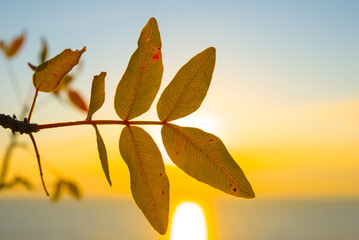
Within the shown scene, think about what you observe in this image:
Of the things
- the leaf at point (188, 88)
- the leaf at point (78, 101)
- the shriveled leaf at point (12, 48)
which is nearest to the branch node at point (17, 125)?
the leaf at point (188, 88)

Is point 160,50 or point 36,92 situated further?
point 36,92

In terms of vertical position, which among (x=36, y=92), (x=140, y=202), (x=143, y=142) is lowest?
(x=140, y=202)

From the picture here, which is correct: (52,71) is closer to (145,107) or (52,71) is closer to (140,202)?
(145,107)

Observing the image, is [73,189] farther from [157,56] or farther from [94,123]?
[157,56]

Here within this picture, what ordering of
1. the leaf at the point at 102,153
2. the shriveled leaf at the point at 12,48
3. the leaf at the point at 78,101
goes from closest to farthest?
1. the leaf at the point at 102,153
2. the leaf at the point at 78,101
3. the shriveled leaf at the point at 12,48

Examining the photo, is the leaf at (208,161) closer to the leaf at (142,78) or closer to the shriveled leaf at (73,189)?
the leaf at (142,78)

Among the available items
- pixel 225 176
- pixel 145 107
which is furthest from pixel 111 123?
pixel 225 176

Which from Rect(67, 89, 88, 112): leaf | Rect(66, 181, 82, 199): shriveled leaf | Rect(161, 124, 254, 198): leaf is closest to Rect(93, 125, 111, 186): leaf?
Rect(161, 124, 254, 198): leaf
